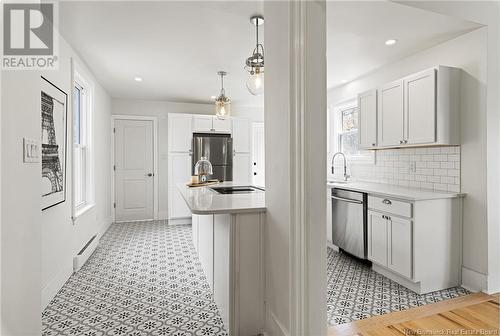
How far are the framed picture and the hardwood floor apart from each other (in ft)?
8.32

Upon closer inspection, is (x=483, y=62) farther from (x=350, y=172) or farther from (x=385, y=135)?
(x=350, y=172)

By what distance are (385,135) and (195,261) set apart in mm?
2716

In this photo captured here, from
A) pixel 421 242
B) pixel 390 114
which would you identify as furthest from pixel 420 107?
pixel 421 242

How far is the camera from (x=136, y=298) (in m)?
2.47

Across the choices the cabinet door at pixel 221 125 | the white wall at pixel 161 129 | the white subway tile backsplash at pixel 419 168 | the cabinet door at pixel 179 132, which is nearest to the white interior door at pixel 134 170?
the white wall at pixel 161 129

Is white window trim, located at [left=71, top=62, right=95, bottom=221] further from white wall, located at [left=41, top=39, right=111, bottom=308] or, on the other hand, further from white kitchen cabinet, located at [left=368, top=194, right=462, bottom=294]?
white kitchen cabinet, located at [left=368, top=194, right=462, bottom=294]

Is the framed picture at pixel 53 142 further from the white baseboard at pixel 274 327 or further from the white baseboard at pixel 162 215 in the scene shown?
the white baseboard at pixel 162 215

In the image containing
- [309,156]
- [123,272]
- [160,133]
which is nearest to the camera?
[309,156]

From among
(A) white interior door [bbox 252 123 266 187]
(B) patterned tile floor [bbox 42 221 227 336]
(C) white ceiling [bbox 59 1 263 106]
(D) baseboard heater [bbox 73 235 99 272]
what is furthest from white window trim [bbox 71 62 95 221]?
(A) white interior door [bbox 252 123 266 187]

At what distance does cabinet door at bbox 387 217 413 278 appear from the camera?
2.58m

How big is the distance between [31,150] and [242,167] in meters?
4.59

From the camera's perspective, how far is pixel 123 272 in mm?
3055

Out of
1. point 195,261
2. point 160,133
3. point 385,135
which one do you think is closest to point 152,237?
point 195,261

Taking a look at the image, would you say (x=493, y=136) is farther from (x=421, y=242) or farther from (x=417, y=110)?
(x=421, y=242)
